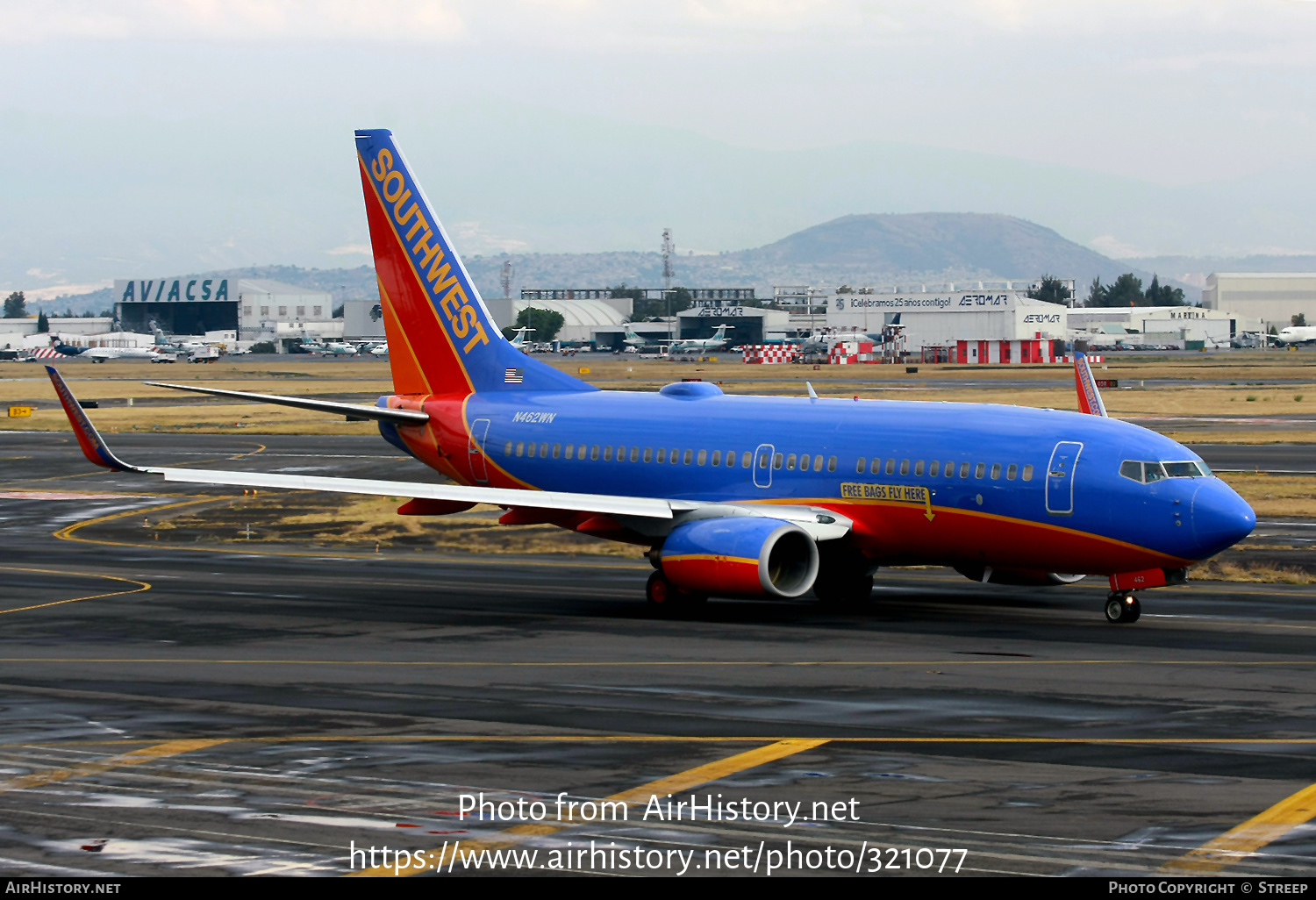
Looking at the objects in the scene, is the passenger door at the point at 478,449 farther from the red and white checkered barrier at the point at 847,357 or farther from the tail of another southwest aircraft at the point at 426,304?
the red and white checkered barrier at the point at 847,357

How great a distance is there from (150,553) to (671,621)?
19.9 m

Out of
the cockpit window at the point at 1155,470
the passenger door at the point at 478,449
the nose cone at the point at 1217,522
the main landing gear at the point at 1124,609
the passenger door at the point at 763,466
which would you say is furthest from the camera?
the passenger door at the point at 478,449

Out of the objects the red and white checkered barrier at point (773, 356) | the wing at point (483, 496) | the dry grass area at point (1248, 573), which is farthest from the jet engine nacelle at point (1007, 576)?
the red and white checkered barrier at point (773, 356)

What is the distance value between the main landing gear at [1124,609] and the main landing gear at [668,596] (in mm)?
8691

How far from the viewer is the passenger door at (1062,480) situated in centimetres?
3141

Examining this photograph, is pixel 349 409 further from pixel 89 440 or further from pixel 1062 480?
pixel 1062 480

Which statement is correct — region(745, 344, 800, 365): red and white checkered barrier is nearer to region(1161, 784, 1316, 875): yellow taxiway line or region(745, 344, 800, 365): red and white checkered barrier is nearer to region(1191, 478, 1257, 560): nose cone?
region(1191, 478, 1257, 560): nose cone

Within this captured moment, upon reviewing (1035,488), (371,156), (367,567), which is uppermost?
(371,156)

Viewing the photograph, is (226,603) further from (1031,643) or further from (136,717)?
(1031,643)

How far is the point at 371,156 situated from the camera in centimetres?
4306

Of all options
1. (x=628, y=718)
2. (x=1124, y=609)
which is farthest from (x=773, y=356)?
(x=628, y=718)

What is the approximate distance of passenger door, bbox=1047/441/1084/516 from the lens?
31406 millimetres

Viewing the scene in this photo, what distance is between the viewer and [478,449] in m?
41.0
